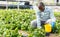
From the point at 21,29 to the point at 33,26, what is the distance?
659 mm

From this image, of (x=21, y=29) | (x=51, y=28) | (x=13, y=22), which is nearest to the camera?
(x=51, y=28)

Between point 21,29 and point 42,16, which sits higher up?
point 42,16

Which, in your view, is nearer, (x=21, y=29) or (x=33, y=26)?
(x=33, y=26)

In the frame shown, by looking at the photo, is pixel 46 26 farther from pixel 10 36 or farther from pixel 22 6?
pixel 22 6

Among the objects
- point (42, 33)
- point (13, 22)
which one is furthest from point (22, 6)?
point (42, 33)

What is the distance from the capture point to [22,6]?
51.0ft

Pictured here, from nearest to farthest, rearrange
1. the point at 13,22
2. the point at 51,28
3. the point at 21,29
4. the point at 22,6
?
1. the point at 51,28
2. the point at 21,29
3. the point at 13,22
4. the point at 22,6

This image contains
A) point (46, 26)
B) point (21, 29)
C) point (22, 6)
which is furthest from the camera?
point (22, 6)

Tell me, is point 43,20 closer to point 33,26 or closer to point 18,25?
point 33,26

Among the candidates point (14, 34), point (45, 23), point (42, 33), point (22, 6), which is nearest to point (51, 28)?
point (45, 23)

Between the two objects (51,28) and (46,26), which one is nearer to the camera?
(46,26)

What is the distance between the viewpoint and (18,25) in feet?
24.6

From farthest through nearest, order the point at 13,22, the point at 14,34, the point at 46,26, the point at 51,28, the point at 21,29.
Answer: the point at 13,22 → the point at 21,29 → the point at 51,28 → the point at 46,26 → the point at 14,34

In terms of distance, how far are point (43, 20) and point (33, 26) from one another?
413 mm
